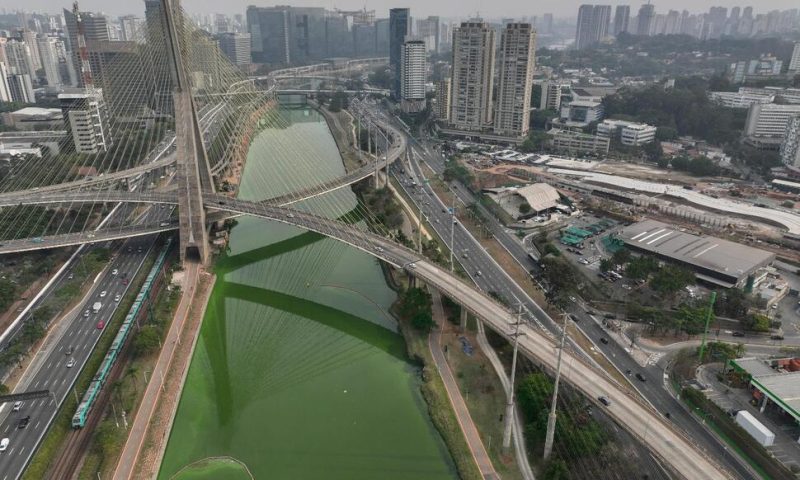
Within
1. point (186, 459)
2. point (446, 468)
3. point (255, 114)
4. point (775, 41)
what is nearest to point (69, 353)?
point (186, 459)

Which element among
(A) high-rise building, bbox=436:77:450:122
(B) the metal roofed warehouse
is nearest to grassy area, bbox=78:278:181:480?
(B) the metal roofed warehouse

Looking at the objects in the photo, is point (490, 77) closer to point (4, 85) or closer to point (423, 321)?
point (423, 321)

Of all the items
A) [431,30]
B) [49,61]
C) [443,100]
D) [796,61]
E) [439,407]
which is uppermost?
[431,30]

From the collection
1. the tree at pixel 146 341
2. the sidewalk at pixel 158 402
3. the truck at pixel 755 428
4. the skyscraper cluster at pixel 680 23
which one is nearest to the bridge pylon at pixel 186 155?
the sidewalk at pixel 158 402

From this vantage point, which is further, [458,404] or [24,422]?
[458,404]

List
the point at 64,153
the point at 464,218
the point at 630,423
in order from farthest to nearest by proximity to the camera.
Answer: the point at 64,153
the point at 464,218
the point at 630,423

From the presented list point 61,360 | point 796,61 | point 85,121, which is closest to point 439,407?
point 61,360

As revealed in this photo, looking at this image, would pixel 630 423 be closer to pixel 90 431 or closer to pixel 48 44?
pixel 90 431
